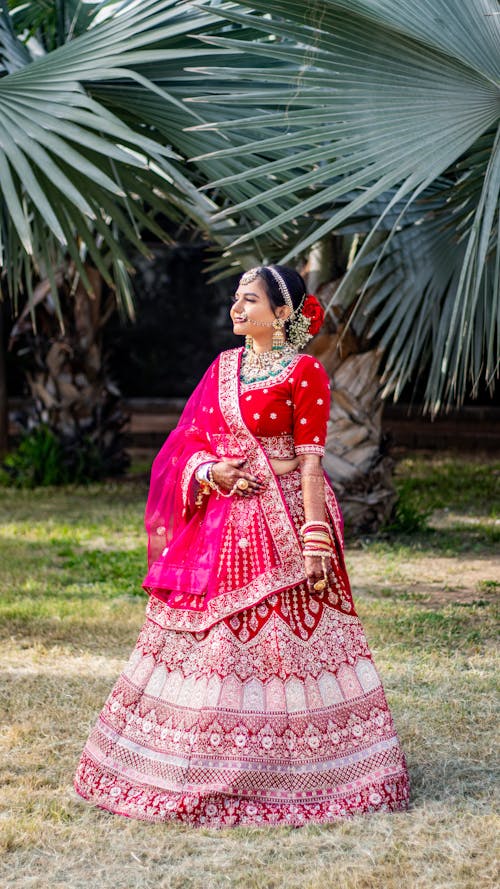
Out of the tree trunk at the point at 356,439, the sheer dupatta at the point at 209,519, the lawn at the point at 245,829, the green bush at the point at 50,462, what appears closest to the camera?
the lawn at the point at 245,829

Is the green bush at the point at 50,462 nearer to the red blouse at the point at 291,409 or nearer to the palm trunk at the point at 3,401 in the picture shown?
the palm trunk at the point at 3,401

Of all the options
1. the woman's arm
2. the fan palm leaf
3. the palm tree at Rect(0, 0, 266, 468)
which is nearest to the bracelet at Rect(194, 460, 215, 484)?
the woman's arm

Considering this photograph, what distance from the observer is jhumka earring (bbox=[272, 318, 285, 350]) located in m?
3.15

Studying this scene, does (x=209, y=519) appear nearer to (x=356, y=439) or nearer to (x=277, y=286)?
(x=277, y=286)

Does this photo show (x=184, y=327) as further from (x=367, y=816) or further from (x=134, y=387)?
(x=367, y=816)

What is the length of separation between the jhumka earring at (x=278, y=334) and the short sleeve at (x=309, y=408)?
10cm

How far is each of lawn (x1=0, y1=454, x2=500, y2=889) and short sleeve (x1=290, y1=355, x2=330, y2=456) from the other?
1048mm

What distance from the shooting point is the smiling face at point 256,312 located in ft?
10.3

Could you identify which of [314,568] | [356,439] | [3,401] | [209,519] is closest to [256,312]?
[209,519]

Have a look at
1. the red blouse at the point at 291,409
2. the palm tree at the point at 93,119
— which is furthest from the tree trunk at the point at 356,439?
the red blouse at the point at 291,409

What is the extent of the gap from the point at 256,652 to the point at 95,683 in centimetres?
145

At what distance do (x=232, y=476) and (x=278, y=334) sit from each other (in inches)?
17.3

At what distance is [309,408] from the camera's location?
122 inches

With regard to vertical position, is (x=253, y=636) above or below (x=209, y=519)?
below
